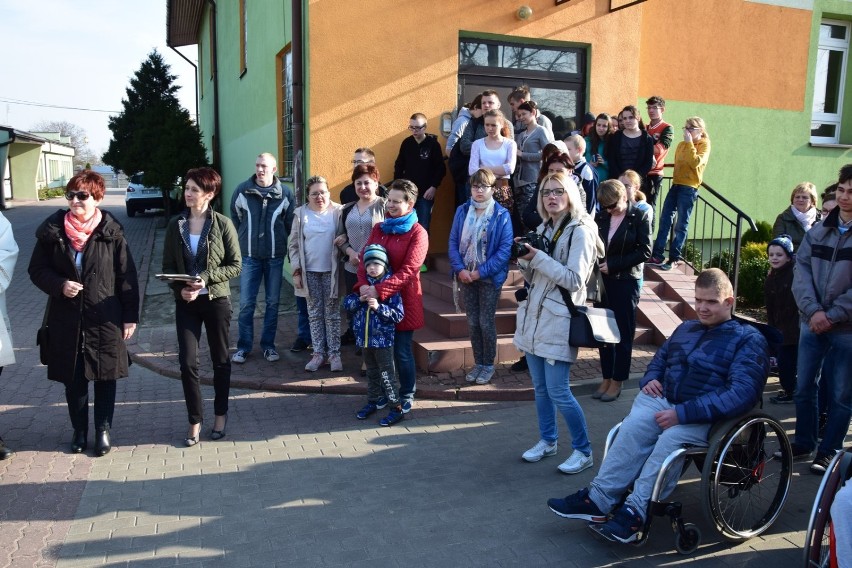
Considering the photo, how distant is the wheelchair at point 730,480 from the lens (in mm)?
3572

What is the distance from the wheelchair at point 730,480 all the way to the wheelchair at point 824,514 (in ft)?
1.59

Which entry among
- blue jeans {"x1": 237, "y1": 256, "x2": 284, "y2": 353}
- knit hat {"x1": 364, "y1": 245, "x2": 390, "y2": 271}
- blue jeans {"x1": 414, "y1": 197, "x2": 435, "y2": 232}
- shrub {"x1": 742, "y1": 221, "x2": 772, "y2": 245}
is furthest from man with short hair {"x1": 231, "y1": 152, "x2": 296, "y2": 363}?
shrub {"x1": 742, "y1": 221, "x2": 772, "y2": 245}

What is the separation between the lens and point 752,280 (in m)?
9.62

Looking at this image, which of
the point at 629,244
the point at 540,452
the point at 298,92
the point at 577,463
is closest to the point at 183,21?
the point at 298,92

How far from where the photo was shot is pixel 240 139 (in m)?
15.1

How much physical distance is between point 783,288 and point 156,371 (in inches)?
236

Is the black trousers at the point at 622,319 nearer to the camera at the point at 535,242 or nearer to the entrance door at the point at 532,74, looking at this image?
the camera at the point at 535,242

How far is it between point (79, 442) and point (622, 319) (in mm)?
4401

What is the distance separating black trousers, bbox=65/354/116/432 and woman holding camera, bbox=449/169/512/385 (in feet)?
9.68

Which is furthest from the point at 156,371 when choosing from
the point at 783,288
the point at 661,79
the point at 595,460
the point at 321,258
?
the point at 661,79

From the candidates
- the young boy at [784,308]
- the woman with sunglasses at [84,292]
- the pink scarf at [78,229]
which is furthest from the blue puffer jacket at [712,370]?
the pink scarf at [78,229]

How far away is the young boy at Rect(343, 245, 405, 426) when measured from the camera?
18.2 ft

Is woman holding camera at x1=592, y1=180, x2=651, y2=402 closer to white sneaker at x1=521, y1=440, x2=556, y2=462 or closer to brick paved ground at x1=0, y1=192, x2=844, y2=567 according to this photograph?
brick paved ground at x1=0, y1=192, x2=844, y2=567

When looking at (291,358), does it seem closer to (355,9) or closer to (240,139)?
(355,9)
